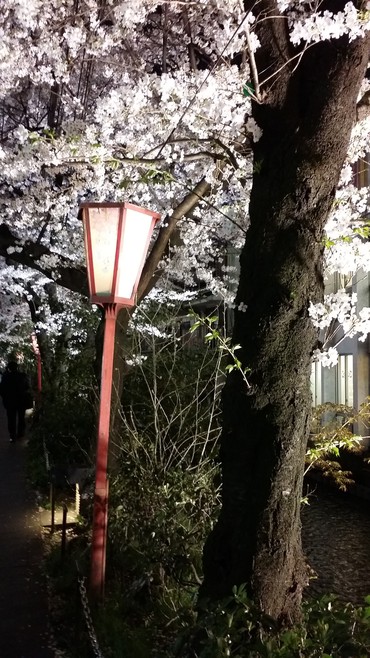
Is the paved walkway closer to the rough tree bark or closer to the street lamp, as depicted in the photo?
the street lamp

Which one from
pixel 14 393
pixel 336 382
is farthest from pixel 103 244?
pixel 336 382

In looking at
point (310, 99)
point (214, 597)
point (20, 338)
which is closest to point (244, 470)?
point (214, 597)

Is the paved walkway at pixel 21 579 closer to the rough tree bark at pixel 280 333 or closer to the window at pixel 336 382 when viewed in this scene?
the rough tree bark at pixel 280 333

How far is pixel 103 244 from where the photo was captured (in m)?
5.21

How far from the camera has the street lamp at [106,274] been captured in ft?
16.6

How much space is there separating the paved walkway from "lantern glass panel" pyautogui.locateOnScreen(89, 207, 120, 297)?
107 inches

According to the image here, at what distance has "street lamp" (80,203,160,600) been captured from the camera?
507cm

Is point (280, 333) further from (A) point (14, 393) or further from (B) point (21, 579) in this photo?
(A) point (14, 393)

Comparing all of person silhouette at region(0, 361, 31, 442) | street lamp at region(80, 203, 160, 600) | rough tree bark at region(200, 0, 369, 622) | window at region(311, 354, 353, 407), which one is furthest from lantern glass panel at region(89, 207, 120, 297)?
window at region(311, 354, 353, 407)

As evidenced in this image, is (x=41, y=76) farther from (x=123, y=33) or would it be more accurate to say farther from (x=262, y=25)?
(x=262, y=25)

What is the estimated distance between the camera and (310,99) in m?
4.05

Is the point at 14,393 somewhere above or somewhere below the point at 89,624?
above

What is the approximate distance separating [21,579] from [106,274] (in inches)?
131

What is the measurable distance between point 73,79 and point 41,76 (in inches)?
75.5
